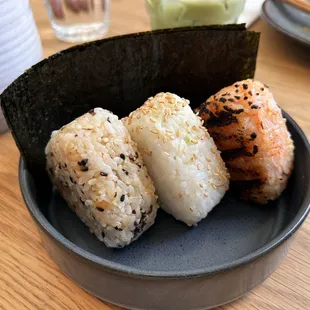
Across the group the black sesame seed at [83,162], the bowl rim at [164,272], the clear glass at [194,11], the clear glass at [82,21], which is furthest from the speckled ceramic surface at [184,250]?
the clear glass at [82,21]

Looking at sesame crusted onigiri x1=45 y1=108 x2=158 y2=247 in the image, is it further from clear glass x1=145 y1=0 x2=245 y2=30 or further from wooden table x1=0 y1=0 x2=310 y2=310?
clear glass x1=145 y1=0 x2=245 y2=30

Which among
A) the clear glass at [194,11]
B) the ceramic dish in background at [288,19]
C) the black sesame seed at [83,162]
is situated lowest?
the ceramic dish in background at [288,19]

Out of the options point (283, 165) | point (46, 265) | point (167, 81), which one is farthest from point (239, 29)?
point (46, 265)

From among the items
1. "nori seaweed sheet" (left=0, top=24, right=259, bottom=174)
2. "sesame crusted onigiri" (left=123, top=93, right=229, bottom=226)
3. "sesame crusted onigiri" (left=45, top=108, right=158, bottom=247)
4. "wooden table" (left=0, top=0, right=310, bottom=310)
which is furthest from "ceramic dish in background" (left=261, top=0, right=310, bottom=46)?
"sesame crusted onigiri" (left=45, top=108, right=158, bottom=247)

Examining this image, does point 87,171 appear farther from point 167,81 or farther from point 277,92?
point 277,92

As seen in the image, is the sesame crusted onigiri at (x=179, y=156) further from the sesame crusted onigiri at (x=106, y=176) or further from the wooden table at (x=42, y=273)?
the wooden table at (x=42, y=273)

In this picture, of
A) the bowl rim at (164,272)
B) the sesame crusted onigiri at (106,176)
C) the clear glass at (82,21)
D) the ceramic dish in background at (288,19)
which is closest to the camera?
the bowl rim at (164,272)
